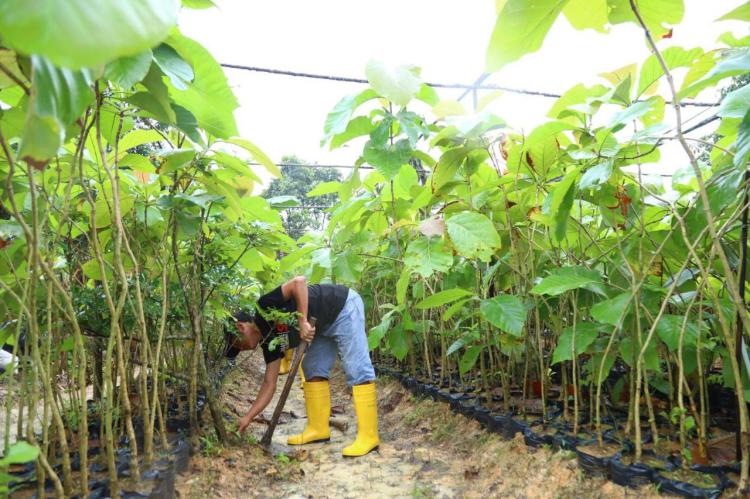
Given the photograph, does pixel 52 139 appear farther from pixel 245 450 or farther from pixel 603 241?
pixel 245 450

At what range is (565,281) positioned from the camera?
4.51 ft

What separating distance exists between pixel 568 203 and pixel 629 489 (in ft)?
2.63

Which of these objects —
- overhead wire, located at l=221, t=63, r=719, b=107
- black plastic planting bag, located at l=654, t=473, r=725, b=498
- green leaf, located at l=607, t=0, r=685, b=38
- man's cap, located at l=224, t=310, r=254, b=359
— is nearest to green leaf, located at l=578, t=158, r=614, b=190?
green leaf, located at l=607, t=0, r=685, b=38

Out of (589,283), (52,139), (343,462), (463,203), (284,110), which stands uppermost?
(284,110)

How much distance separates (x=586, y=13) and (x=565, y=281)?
68 cm

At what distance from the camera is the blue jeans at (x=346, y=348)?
8.73 feet

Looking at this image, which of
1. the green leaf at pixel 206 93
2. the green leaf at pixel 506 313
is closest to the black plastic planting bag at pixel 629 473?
the green leaf at pixel 506 313

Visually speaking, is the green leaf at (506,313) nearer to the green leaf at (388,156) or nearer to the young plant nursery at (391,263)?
the young plant nursery at (391,263)

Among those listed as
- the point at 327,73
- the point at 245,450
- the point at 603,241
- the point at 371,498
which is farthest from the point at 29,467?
the point at 327,73

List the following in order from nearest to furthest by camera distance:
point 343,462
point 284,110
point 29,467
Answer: point 29,467 → point 343,462 → point 284,110

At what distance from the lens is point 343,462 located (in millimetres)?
2363

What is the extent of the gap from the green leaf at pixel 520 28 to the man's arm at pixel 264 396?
81.3 inches

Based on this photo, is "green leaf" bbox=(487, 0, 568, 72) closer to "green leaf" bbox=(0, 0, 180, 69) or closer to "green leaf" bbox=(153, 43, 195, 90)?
"green leaf" bbox=(153, 43, 195, 90)

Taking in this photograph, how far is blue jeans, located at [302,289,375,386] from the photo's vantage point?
266 centimetres
